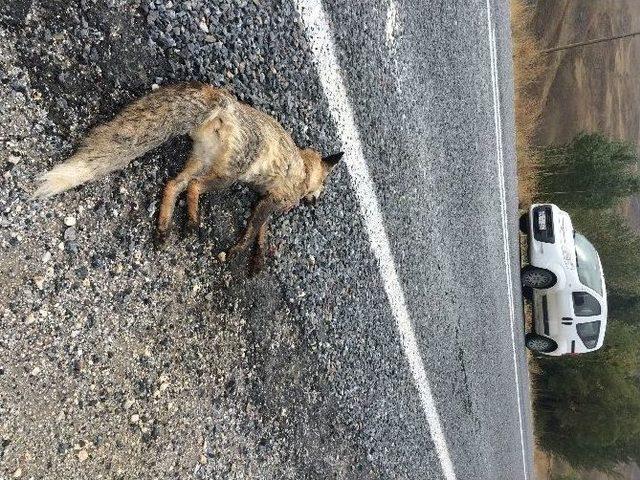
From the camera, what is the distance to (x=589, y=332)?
816 cm

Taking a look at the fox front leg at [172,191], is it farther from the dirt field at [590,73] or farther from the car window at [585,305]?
the dirt field at [590,73]

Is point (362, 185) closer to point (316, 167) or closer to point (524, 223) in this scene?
point (316, 167)

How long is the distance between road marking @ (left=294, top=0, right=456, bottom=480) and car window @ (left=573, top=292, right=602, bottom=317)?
4255mm

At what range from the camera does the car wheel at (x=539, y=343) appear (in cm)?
838

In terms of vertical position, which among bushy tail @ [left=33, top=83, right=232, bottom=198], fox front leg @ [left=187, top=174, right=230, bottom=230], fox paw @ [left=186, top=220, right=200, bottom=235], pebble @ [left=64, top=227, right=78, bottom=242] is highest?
bushy tail @ [left=33, top=83, right=232, bottom=198]

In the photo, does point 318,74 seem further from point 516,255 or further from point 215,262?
point 516,255

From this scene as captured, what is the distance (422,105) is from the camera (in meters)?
4.28

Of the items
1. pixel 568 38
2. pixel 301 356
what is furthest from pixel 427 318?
pixel 568 38

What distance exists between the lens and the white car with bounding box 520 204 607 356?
7.83 meters

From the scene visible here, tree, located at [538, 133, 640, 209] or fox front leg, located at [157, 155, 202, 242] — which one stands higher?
fox front leg, located at [157, 155, 202, 242]

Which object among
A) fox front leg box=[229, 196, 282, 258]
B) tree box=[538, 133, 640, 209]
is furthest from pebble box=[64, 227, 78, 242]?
tree box=[538, 133, 640, 209]

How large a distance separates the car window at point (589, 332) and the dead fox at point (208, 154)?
6.30 m

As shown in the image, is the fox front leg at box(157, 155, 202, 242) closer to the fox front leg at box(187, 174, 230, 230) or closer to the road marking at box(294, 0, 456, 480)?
the fox front leg at box(187, 174, 230, 230)

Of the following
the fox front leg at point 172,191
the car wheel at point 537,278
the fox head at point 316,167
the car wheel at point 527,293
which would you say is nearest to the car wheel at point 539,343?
the car wheel at point 527,293
